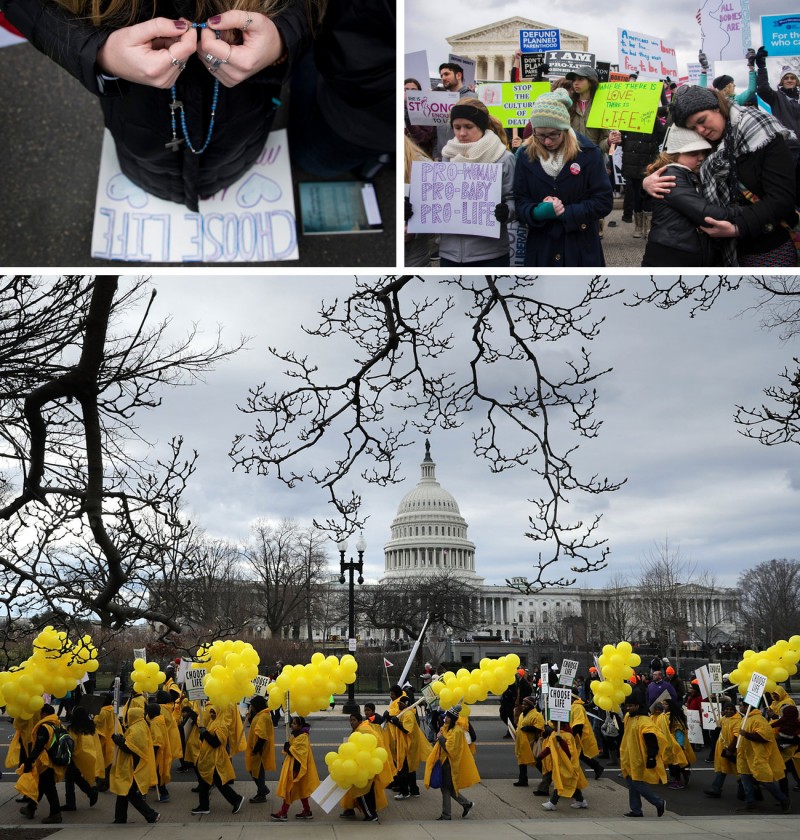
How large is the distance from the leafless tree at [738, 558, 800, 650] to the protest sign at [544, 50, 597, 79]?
34.2m

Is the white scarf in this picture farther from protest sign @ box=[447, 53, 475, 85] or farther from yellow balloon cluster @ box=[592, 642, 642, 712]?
yellow balloon cluster @ box=[592, 642, 642, 712]

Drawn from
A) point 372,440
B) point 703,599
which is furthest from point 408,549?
point 372,440

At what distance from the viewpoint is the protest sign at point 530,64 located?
7.53 metres

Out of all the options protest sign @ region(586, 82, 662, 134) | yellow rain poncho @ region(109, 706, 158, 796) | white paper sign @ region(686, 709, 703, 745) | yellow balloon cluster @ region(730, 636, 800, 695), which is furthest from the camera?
white paper sign @ region(686, 709, 703, 745)

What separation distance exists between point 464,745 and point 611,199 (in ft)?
23.2

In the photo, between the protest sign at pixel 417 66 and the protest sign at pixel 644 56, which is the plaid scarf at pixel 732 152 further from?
the protest sign at pixel 417 66

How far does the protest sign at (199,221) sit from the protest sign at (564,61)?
2.24 m

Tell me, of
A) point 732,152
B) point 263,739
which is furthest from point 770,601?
point 732,152

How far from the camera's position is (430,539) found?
215ft

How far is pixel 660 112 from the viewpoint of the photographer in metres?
7.80

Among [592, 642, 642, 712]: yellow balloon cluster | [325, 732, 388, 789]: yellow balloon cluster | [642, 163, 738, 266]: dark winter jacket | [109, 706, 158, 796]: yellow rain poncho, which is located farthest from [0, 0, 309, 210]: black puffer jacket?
[592, 642, 642, 712]: yellow balloon cluster

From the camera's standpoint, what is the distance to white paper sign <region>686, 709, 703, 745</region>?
16938mm

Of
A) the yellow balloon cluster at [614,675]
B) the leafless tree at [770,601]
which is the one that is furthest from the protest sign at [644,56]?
the leafless tree at [770,601]

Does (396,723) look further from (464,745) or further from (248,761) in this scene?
(248,761)
